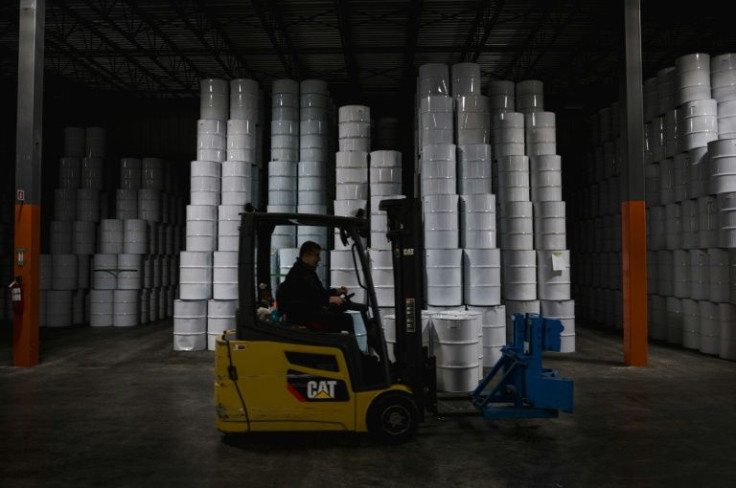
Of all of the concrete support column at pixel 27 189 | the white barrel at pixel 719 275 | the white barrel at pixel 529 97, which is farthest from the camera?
the white barrel at pixel 529 97

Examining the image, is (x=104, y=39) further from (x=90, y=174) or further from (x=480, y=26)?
(x=480, y=26)

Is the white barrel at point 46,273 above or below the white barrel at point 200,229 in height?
below

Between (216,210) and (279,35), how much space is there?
16.0 ft

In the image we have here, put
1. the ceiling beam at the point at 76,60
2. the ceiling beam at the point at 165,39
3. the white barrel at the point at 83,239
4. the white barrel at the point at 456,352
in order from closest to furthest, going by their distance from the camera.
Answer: the white barrel at the point at 456,352 < the ceiling beam at the point at 165,39 < the ceiling beam at the point at 76,60 < the white barrel at the point at 83,239

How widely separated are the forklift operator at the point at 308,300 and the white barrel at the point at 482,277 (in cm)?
356

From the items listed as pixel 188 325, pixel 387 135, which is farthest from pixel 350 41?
pixel 188 325

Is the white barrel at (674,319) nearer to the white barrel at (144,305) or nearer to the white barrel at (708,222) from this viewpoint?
the white barrel at (708,222)

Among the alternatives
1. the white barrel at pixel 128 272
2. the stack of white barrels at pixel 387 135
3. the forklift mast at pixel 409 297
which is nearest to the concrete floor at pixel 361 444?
the forklift mast at pixel 409 297

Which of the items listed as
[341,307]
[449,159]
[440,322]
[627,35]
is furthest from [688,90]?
[341,307]

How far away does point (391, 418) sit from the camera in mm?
4293

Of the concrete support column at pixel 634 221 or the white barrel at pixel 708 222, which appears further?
the white barrel at pixel 708 222

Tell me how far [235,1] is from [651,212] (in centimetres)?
866

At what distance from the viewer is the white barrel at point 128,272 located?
11.7 meters

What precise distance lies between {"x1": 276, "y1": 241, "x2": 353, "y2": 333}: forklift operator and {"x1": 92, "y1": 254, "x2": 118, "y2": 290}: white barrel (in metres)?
8.74
